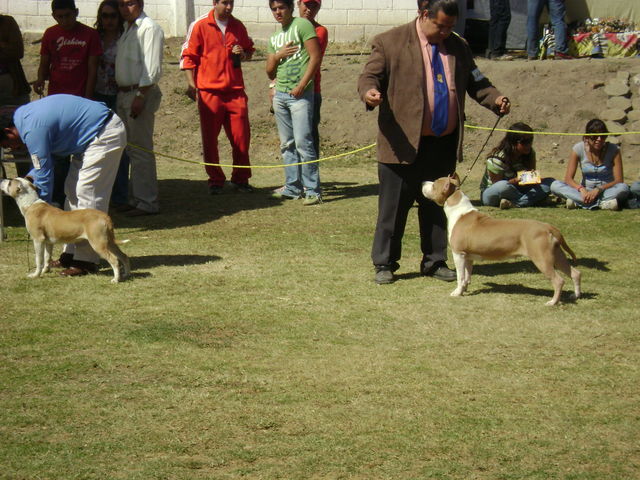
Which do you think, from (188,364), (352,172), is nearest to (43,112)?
(188,364)

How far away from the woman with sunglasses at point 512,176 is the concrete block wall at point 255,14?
8.83m

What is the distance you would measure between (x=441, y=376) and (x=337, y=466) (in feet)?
4.56

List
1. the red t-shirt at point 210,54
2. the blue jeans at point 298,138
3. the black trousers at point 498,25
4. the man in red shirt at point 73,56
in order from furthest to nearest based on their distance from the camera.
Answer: the black trousers at point 498,25 → the red t-shirt at point 210,54 → the blue jeans at point 298,138 → the man in red shirt at point 73,56

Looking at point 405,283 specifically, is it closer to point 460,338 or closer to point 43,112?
point 460,338

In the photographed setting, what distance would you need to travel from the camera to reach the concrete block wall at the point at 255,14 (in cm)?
1872

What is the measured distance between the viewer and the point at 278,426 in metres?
5.15

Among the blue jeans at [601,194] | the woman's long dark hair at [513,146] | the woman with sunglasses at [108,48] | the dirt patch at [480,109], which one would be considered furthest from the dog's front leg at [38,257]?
the dirt patch at [480,109]

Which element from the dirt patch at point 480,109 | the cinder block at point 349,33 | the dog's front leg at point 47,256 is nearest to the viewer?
the dog's front leg at point 47,256

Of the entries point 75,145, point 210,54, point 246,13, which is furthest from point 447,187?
point 246,13

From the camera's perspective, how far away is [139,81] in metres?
10.4

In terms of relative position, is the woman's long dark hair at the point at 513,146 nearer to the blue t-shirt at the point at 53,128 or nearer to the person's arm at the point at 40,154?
the blue t-shirt at the point at 53,128

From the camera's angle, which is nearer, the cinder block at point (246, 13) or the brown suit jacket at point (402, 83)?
the brown suit jacket at point (402, 83)

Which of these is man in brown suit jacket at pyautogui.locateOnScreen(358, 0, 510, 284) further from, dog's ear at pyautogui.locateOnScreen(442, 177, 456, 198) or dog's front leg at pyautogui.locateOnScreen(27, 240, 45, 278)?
dog's front leg at pyautogui.locateOnScreen(27, 240, 45, 278)

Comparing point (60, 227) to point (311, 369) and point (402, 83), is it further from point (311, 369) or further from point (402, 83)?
point (402, 83)
